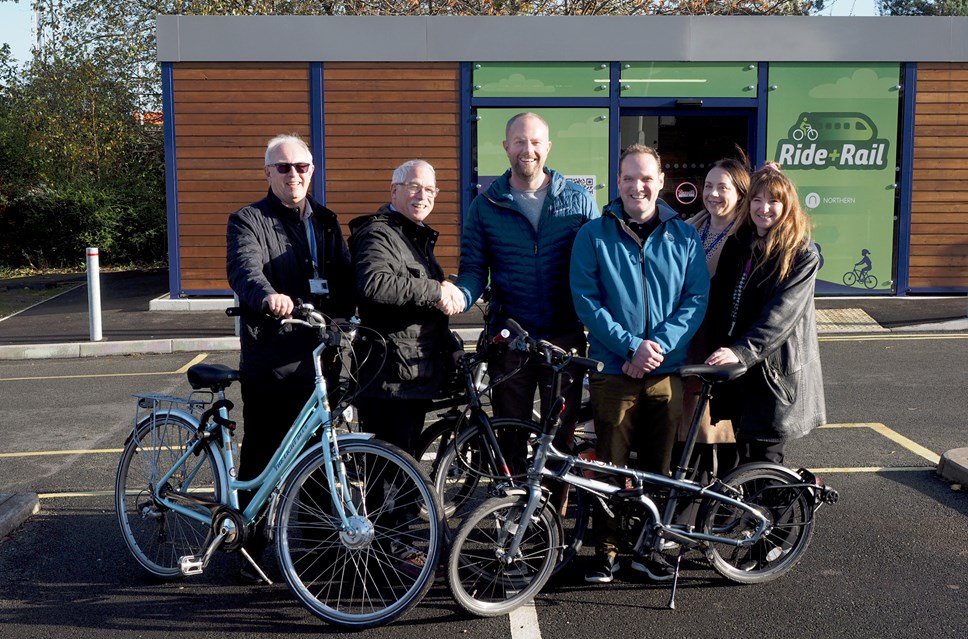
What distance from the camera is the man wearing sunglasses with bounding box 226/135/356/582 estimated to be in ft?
14.3

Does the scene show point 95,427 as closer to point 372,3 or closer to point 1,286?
point 1,286

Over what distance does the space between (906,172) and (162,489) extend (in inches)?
461

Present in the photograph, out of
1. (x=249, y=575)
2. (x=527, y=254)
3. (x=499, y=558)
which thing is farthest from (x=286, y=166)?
(x=499, y=558)

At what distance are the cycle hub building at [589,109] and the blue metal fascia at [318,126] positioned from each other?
2 cm

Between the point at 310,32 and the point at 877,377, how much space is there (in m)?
8.26

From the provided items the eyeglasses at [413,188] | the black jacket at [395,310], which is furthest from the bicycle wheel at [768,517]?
the eyeglasses at [413,188]

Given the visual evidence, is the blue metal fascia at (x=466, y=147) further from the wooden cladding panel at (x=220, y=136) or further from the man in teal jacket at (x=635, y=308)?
the man in teal jacket at (x=635, y=308)

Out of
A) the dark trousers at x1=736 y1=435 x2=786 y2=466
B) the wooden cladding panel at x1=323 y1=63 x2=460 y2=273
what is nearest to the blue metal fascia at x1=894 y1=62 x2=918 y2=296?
the wooden cladding panel at x1=323 y1=63 x2=460 y2=273

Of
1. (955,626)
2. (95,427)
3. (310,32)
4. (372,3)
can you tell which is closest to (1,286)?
(310,32)

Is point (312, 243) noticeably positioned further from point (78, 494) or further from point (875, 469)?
point (875, 469)

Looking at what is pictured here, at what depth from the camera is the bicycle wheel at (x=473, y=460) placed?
14.6 ft

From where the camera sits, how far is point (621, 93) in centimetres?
1336

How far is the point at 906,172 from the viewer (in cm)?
1348

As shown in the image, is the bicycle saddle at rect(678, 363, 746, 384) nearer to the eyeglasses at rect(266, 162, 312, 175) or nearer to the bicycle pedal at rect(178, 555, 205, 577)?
the eyeglasses at rect(266, 162, 312, 175)
